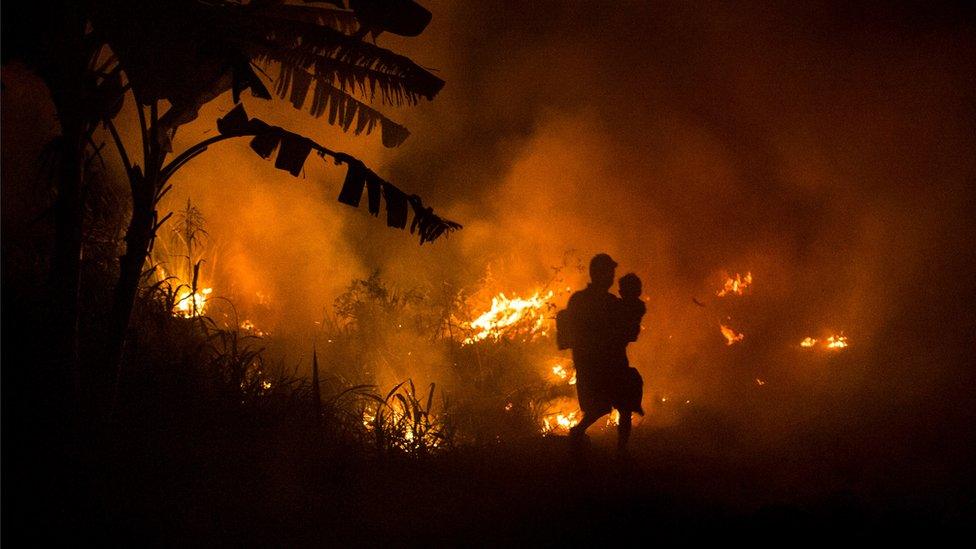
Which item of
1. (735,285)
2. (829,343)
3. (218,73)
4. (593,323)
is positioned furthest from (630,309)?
(829,343)

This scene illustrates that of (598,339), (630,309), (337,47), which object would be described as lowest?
(598,339)

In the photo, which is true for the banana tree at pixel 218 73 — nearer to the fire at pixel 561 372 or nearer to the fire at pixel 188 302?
the fire at pixel 188 302

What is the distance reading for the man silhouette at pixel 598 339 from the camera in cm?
593

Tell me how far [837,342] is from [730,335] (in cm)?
182

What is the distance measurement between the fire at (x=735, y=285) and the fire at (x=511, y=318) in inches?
116

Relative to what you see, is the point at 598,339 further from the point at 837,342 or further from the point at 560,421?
the point at 837,342

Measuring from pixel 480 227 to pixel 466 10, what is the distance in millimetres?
4322

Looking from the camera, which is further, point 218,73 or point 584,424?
point 584,424

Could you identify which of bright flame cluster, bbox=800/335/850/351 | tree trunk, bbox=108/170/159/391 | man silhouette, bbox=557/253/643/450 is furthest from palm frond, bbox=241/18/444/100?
bright flame cluster, bbox=800/335/850/351

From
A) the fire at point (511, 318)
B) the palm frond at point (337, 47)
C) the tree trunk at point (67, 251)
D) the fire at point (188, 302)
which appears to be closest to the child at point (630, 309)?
the palm frond at point (337, 47)

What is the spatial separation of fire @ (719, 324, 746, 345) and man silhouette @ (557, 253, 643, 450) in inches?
201

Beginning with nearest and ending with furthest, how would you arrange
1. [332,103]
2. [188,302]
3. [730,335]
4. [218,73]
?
[218,73] → [332,103] → [188,302] → [730,335]

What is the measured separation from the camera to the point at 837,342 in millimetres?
10766

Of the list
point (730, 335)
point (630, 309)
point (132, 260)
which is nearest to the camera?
point (132, 260)
